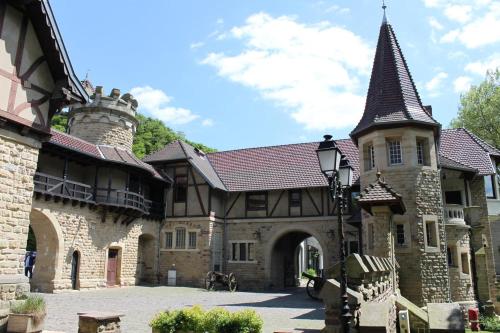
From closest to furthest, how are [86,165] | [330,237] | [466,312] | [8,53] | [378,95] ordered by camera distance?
1. [8,53]
2. [466,312]
3. [378,95]
4. [86,165]
5. [330,237]

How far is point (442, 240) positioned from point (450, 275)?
226 cm

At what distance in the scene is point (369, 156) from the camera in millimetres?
19109

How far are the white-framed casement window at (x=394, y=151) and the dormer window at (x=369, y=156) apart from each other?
0.74 m

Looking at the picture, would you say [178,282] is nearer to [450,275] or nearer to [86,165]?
[86,165]

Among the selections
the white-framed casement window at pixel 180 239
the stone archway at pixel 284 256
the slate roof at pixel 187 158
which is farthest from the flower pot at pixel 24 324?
the stone archway at pixel 284 256

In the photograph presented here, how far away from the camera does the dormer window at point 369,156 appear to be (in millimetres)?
18831

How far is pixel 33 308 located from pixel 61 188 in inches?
456

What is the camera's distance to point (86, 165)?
831 inches

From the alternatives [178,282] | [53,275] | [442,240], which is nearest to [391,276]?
[442,240]

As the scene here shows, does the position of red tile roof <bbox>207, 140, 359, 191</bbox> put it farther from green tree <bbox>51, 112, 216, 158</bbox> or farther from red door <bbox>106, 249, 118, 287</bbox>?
green tree <bbox>51, 112, 216, 158</bbox>

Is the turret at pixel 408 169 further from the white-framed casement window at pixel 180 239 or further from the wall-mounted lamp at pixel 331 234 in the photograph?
the white-framed casement window at pixel 180 239

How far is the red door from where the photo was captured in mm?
21328

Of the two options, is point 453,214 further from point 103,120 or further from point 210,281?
point 103,120

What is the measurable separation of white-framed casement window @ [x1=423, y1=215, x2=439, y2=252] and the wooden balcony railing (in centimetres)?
1457
